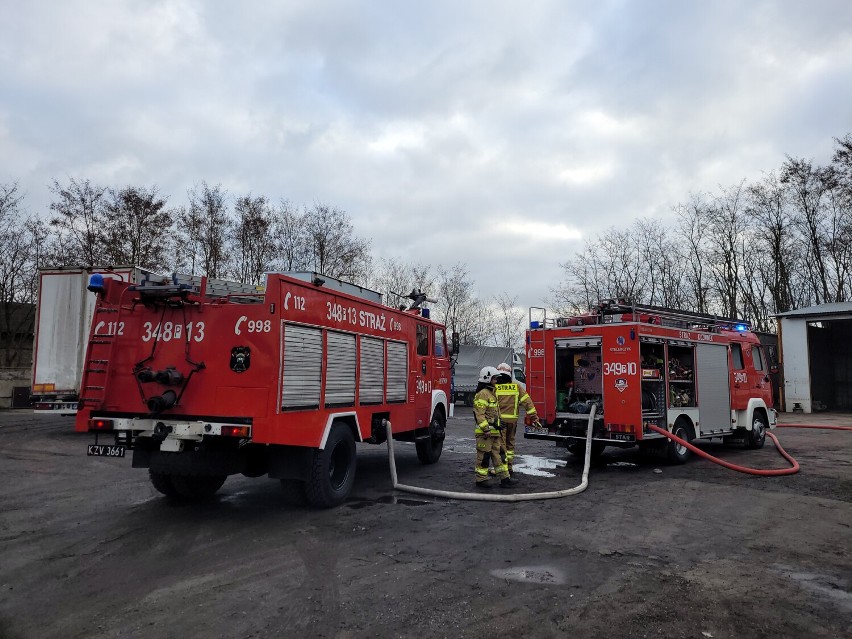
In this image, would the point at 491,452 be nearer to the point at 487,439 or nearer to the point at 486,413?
the point at 487,439

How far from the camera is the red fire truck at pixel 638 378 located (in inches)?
389

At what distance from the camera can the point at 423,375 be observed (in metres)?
9.96

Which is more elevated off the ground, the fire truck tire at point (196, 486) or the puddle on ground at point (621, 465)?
the fire truck tire at point (196, 486)

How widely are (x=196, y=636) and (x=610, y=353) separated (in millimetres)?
8164

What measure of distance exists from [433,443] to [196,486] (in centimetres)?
446

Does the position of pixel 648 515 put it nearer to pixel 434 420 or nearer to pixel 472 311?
pixel 434 420

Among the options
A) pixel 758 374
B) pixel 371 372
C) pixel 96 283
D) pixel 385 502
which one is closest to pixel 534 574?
pixel 385 502

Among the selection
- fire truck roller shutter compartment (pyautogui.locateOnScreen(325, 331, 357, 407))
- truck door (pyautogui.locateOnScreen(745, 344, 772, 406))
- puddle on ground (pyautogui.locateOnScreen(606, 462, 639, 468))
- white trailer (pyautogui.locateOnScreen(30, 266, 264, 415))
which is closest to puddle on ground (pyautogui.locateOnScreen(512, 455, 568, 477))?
puddle on ground (pyautogui.locateOnScreen(606, 462, 639, 468))

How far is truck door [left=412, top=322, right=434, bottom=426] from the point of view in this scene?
9.66 metres

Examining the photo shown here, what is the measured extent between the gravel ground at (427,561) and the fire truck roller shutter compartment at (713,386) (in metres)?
2.53

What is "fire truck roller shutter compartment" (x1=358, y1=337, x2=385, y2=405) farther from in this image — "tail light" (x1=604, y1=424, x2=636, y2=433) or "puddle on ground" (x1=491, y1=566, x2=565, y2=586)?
"tail light" (x1=604, y1=424, x2=636, y2=433)

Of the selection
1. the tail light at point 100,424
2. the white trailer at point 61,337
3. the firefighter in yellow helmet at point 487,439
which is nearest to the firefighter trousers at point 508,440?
the firefighter in yellow helmet at point 487,439

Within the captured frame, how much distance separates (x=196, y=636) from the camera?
11.7 feet

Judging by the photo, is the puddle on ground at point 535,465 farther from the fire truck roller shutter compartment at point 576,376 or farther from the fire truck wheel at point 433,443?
the fire truck wheel at point 433,443
